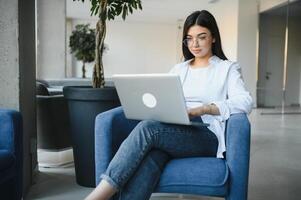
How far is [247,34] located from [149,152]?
7.25 metres

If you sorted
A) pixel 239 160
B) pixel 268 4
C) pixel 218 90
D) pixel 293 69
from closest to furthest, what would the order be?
1. pixel 239 160
2. pixel 218 90
3. pixel 268 4
4. pixel 293 69

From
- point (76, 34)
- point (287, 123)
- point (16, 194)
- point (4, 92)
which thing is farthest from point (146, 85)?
point (76, 34)

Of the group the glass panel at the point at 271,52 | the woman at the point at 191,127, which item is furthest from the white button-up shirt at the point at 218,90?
the glass panel at the point at 271,52

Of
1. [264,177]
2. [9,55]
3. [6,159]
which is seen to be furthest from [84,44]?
[6,159]

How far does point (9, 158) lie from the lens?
66.0 inches

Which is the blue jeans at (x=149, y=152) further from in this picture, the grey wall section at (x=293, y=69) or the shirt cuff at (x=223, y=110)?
the grey wall section at (x=293, y=69)

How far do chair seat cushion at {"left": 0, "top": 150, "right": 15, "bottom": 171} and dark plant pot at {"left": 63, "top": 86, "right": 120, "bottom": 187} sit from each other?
2.64 ft

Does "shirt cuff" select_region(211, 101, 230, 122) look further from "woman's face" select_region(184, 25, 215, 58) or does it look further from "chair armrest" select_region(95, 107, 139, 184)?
"chair armrest" select_region(95, 107, 139, 184)

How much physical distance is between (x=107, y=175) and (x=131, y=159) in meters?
0.12

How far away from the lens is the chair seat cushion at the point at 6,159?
1620mm

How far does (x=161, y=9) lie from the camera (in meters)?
10.1

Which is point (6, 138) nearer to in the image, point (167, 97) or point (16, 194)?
point (16, 194)

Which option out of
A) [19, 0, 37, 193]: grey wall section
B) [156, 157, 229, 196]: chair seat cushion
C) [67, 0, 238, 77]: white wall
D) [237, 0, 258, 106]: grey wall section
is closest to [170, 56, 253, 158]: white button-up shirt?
[156, 157, 229, 196]: chair seat cushion

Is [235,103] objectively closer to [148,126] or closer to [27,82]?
[148,126]
